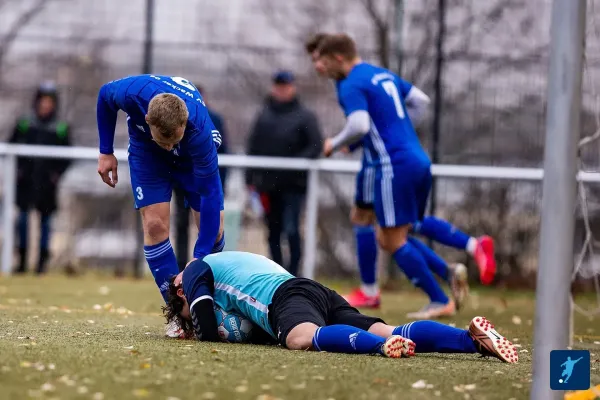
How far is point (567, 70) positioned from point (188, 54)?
9.85 meters

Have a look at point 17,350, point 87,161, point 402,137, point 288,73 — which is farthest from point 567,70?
point 87,161

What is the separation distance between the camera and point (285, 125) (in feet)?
42.9

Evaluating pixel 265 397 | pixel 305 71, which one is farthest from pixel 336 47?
pixel 265 397

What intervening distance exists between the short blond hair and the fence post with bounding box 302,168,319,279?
6667mm

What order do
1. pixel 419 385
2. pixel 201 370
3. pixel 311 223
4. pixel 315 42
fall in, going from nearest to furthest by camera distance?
pixel 419 385, pixel 201 370, pixel 315 42, pixel 311 223

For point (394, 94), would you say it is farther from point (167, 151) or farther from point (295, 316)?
point (295, 316)

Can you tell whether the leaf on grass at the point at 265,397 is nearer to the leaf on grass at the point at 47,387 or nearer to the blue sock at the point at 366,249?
the leaf on grass at the point at 47,387

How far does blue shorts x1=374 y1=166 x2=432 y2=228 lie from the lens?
944cm

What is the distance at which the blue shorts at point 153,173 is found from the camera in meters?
7.45

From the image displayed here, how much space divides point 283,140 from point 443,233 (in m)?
3.38

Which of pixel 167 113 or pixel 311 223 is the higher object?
pixel 167 113

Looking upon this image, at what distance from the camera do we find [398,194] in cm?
943

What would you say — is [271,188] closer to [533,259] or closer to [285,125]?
[285,125]

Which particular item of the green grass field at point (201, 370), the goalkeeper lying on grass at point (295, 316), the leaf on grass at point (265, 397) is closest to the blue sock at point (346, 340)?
the goalkeeper lying on grass at point (295, 316)
